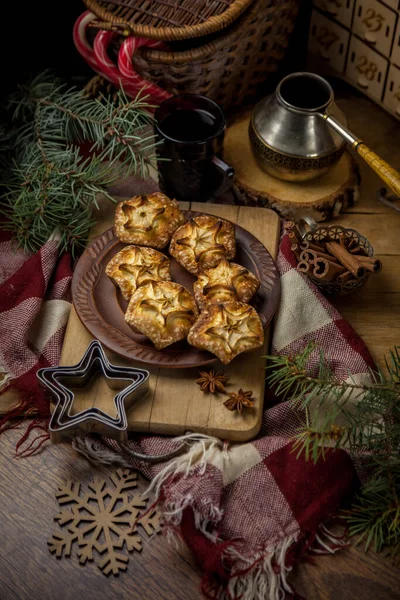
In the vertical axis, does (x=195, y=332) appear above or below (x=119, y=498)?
above

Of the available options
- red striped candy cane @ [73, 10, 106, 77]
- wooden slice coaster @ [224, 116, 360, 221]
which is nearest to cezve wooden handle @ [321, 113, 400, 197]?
wooden slice coaster @ [224, 116, 360, 221]

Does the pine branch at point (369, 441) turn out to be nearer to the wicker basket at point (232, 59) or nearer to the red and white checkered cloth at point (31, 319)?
the red and white checkered cloth at point (31, 319)

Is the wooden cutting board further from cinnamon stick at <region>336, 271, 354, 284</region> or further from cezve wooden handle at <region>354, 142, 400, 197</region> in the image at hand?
cezve wooden handle at <region>354, 142, 400, 197</region>

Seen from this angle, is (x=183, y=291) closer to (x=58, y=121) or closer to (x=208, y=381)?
(x=208, y=381)

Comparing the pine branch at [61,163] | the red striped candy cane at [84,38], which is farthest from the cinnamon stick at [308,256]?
the red striped candy cane at [84,38]

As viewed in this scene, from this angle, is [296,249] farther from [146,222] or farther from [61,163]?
[61,163]

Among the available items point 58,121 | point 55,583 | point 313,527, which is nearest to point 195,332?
point 313,527
